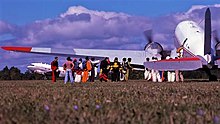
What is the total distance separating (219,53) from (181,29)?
4.75 meters

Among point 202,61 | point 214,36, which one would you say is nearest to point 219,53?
point 214,36

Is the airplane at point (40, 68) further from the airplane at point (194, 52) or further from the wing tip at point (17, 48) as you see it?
the airplane at point (194, 52)

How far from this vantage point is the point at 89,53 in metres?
42.6

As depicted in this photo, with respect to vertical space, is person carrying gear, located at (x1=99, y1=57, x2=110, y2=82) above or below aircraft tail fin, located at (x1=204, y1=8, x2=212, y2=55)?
below

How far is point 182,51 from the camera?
3556 cm

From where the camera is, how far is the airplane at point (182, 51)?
2956 cm

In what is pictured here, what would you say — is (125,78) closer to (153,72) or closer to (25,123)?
(153,72)

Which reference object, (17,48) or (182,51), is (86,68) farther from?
(17,48)

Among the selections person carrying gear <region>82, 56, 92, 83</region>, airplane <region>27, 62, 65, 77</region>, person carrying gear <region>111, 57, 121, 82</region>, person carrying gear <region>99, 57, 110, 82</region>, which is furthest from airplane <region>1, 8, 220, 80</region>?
airplane <region>27, 62, 65, 77</region>

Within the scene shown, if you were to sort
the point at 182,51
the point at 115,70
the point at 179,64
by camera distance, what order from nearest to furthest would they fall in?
the point at 179,64 < the point at 115,70 < the point at 182,51

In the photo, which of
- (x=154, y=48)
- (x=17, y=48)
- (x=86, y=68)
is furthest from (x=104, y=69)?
(x=17, y=48)

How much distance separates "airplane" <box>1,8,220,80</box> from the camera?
97.0 ft

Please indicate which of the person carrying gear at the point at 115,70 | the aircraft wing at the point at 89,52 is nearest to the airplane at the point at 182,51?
the aircraft wing at the point at 89,52

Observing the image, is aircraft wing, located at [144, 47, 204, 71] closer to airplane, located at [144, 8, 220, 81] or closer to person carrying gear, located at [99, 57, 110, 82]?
airplane, located at [144, 8, 220, 81]
